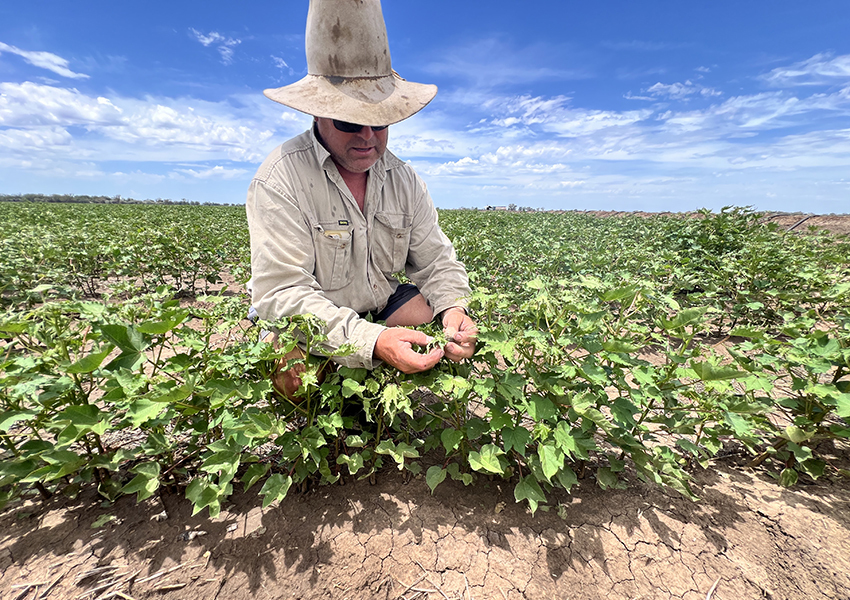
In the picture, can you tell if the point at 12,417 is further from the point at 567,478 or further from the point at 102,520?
the point at 567,478

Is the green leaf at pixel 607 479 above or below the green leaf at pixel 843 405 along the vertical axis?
below

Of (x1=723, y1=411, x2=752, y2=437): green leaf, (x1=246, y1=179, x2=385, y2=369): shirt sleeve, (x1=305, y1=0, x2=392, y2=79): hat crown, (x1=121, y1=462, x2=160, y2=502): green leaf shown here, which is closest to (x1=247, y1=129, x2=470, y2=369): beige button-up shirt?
(x1=246, y1=179, x2=385, y2=369): shirt sleeve

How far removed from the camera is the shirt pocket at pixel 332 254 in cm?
190

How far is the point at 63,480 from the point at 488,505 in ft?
5.91

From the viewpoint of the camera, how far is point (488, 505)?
5.50 ft

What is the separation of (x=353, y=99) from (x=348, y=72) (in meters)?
0.15

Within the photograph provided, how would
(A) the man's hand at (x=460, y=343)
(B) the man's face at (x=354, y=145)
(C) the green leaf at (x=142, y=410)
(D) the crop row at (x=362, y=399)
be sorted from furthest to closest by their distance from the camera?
(B) the man's face at (x=354, y=145)
(A) the man's hand at (x=460, y=343)
(D) the crop row at (x=362, y=399)
(C) the green leaf at (x=142, y=410)

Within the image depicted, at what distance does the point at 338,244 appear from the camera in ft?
6.35

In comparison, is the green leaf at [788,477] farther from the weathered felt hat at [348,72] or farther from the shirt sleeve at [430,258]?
the weathered felt hat at [348,72]

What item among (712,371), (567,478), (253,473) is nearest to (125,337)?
(253,473)

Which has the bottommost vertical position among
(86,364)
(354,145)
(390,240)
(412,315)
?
(412,315)

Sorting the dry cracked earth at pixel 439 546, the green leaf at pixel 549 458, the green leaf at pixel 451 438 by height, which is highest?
the green leaf at pixel 549 458

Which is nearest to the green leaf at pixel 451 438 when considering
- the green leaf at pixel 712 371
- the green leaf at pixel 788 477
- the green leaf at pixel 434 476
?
the green leaf at pixel 434 476

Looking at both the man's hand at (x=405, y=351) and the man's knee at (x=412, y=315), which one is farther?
the man's knee at (x=412, y=315)
